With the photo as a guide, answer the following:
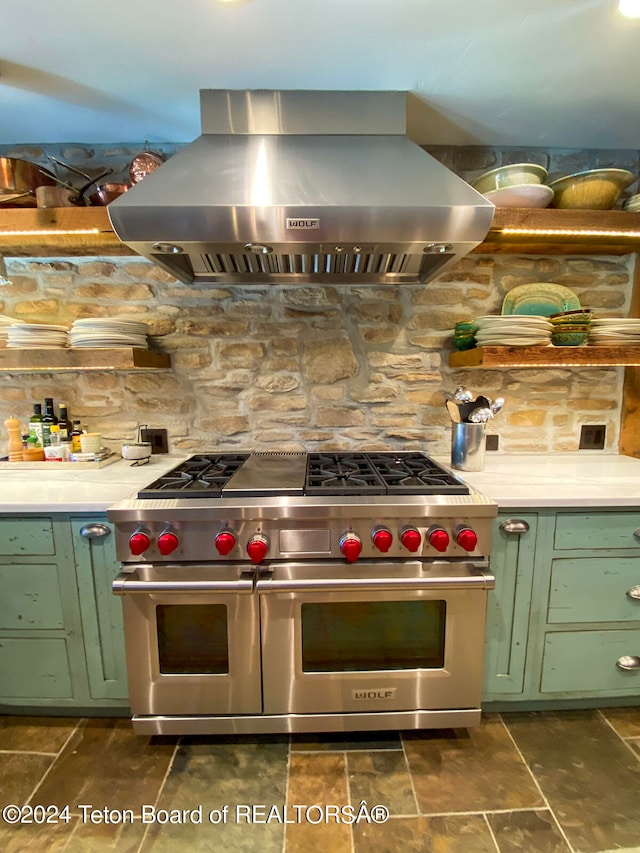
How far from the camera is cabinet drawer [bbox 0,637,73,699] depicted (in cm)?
138

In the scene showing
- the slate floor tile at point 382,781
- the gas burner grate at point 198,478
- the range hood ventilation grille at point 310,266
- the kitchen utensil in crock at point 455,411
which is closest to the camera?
the slate floor tile at point 382,781

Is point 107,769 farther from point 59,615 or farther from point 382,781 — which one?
point 382,781

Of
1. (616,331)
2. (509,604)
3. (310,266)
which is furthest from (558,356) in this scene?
(310,266)

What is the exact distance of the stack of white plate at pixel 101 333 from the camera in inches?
64.9

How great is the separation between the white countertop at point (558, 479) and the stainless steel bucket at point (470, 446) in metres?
0.04

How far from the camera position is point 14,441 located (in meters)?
1.81

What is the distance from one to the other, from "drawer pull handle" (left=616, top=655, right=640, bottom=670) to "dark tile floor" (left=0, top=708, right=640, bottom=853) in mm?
256

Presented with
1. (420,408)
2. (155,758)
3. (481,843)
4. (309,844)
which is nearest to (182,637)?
(155,758)

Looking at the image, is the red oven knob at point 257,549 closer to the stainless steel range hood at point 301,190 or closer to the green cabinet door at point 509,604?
the green cabinet door at point 509,604

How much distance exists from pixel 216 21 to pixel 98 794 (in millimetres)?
2482

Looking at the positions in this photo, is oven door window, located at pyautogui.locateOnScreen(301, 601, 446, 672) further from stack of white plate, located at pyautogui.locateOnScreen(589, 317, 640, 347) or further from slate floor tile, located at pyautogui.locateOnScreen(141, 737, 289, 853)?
stack of white plate, located at pyautogui.locateOnScreen(589, 317, 640, 347)

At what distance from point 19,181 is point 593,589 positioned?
2.77 m

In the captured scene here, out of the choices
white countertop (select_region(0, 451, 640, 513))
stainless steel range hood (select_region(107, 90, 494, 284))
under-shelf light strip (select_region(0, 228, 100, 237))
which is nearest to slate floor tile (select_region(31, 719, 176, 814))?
white countertop (select_region(0, 451, 640, 513))

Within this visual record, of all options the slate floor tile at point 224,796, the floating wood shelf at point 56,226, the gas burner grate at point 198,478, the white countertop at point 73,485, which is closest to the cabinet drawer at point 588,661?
the slate floor tile at point 224,796
